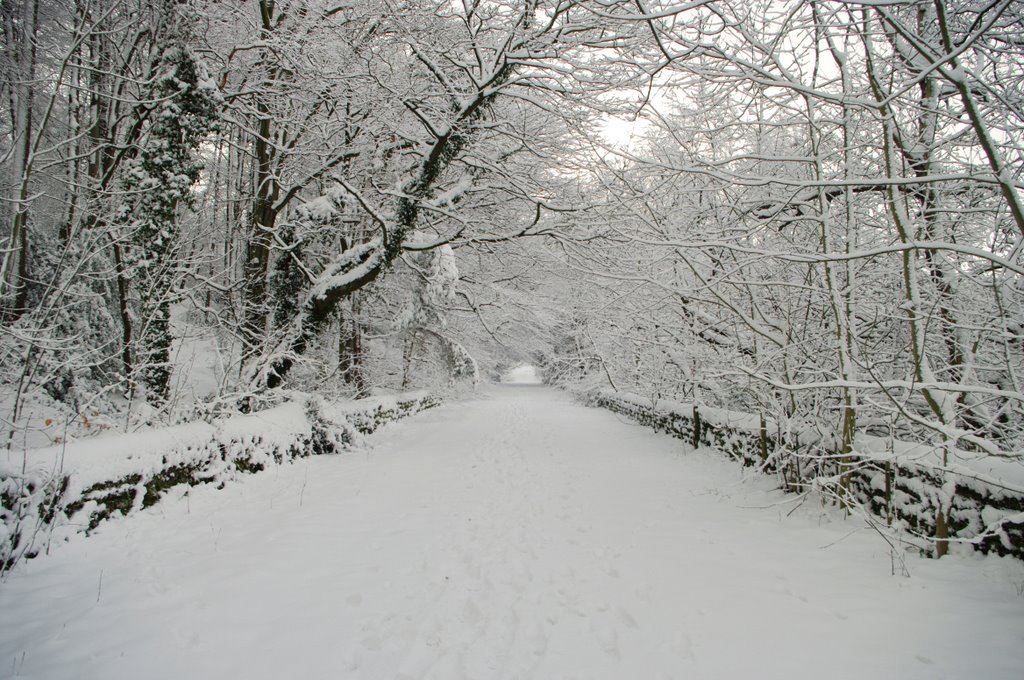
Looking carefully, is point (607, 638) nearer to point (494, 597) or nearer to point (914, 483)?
point (494, 597)

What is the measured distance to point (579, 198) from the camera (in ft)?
25.4

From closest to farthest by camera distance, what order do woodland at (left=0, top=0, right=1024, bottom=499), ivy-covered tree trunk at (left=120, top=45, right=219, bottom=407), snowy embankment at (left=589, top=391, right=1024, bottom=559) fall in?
snowy embankment at (left=589, top=391, right=1024, bottom=559) < woodland at (left=0, top=0, right=1024, bottom=499) < ivy-covered tree trunk at (left=120, top=45, right=219, bottom=407)

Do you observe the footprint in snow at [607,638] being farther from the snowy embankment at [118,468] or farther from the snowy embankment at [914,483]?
the snowy embankment at [118,468]

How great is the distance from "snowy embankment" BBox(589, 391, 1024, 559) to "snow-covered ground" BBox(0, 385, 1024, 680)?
0.24 m

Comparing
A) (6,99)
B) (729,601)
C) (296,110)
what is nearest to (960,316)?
(729,601)

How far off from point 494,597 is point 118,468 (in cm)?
359

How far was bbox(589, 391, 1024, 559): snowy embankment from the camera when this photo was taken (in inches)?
113

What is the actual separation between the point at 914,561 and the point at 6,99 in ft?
48.0

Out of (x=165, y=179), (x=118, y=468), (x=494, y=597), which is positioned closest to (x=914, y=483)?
(x=494, y=597)

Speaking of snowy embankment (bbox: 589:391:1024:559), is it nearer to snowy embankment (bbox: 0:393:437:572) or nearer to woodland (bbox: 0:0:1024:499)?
woodland (bbox: 0:0:1024:499)

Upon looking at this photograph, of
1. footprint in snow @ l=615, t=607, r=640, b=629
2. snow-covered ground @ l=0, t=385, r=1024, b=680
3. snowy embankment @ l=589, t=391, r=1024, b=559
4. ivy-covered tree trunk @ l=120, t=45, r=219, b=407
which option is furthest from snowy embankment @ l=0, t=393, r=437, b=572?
snowy embankment @ l=589, t=391, r=1024, b=559

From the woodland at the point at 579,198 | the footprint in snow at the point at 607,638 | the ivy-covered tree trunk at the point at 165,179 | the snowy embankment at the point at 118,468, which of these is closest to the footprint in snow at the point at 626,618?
the footprint in snow at the point at 607,638

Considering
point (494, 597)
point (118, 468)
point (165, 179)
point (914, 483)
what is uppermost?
point (165, 179)

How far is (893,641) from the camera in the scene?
244cm
